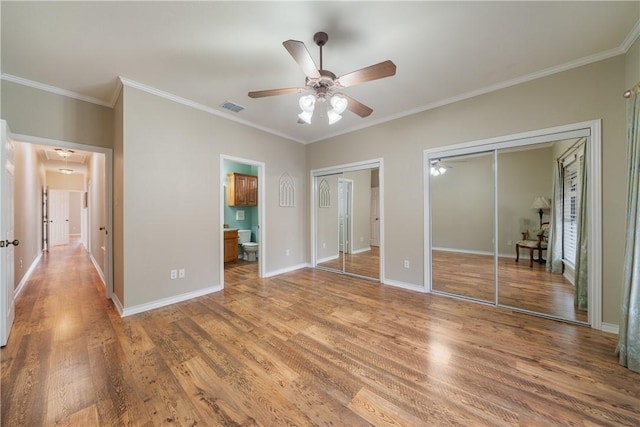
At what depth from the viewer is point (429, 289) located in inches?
143

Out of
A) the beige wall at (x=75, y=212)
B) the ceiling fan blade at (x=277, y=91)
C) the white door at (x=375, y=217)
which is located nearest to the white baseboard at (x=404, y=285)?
the white door at (x=375, y=217)

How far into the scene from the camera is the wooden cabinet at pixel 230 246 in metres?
5.60

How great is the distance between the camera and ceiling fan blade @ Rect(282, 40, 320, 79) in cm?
161

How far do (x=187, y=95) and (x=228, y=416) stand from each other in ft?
12.0

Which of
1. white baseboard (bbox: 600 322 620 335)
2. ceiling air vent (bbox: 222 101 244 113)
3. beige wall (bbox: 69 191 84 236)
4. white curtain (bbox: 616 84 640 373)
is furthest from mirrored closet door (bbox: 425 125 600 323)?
beige wall (bbox: 69 191 84 236)

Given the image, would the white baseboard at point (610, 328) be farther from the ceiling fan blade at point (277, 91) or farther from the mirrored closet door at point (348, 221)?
the ceiling fan blade at point (277, 91)

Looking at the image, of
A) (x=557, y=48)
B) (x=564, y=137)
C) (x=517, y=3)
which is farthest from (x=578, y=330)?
(x=517, y=3)

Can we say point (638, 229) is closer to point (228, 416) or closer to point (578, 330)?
point (578, 330)

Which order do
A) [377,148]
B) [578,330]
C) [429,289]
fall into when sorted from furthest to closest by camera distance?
[377,148] < [429,289] < [578,330]

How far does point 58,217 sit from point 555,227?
14.3 m

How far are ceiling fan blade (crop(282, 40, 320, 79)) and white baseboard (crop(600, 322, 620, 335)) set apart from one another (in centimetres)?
380

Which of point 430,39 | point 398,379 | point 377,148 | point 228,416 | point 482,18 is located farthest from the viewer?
point 377,148

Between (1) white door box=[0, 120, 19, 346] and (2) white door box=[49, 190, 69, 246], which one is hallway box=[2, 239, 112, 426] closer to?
(1) white door box=[0, 120, 19, 346]

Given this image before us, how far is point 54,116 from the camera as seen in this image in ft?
9.72
